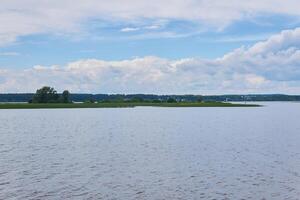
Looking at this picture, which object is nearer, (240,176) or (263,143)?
(240,176)

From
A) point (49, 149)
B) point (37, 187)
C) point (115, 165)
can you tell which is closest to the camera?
point (37, 187)

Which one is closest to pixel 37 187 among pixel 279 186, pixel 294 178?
pixel 279 186

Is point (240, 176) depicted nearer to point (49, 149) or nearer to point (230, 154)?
point (230, 154)

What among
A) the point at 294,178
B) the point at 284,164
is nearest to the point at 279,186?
the point at 294,178

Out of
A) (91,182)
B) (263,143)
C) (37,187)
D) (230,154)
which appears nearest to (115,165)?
(91,182)

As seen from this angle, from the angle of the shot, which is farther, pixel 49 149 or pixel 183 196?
pixel 49 149

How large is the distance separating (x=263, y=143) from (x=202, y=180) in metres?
26.2

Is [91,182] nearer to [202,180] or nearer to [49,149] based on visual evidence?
[202,180]

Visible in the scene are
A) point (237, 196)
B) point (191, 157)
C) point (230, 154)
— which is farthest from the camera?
point (230, 154)

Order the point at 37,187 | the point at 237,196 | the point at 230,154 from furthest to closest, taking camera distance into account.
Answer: the point at 230,154, the point at 37,187, the point at 237,196

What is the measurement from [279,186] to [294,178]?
3.00m

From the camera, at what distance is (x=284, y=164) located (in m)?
37.5

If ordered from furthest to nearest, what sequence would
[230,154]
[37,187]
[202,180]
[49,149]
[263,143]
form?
[263,143] < [49,149] < [230,154] < [202,180] < [37,187]

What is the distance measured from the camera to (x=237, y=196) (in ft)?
84.4
